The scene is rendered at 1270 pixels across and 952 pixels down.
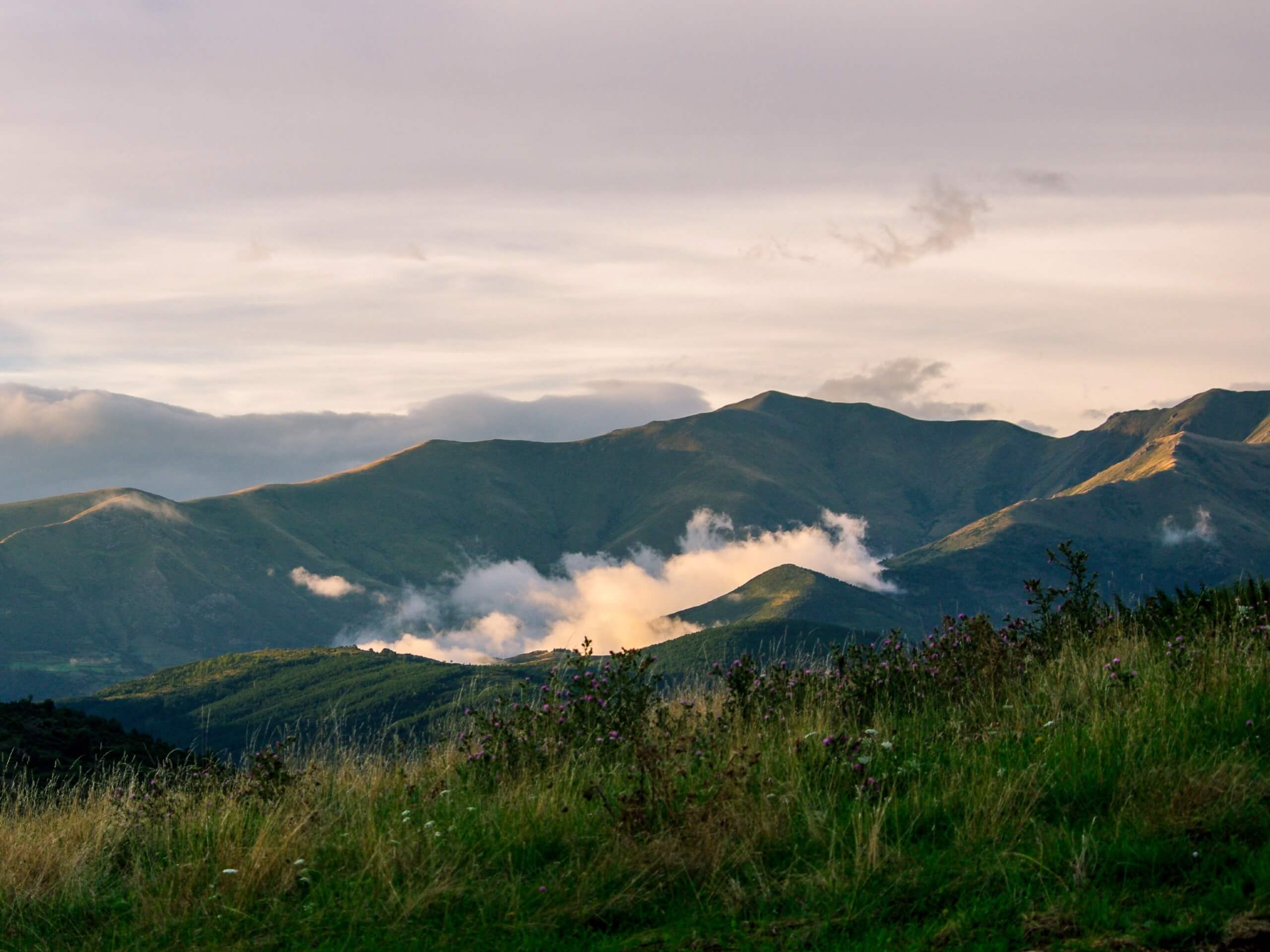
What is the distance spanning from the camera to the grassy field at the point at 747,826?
615 cm

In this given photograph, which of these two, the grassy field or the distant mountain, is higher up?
the grassy field

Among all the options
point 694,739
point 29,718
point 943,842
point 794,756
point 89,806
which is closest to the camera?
point 943,842

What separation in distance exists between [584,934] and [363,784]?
3610mm

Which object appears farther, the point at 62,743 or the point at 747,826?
the point at 62,743

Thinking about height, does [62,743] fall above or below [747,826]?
below

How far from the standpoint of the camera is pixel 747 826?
717 centimetres

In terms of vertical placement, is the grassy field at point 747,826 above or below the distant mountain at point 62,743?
above

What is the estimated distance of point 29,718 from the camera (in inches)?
947

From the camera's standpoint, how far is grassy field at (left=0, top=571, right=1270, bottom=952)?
6.15m

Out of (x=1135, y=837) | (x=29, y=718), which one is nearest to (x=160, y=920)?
(x=1135, y=837)

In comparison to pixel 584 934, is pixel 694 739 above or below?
above

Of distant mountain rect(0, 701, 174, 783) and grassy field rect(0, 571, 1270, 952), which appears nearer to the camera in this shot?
grassy field rect(0, 571, 1270, 952)

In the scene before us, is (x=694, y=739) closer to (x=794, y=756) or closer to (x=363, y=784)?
(x=794, y=756)

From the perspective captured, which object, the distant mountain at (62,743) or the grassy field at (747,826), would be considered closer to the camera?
the grassy field at (747,826)
